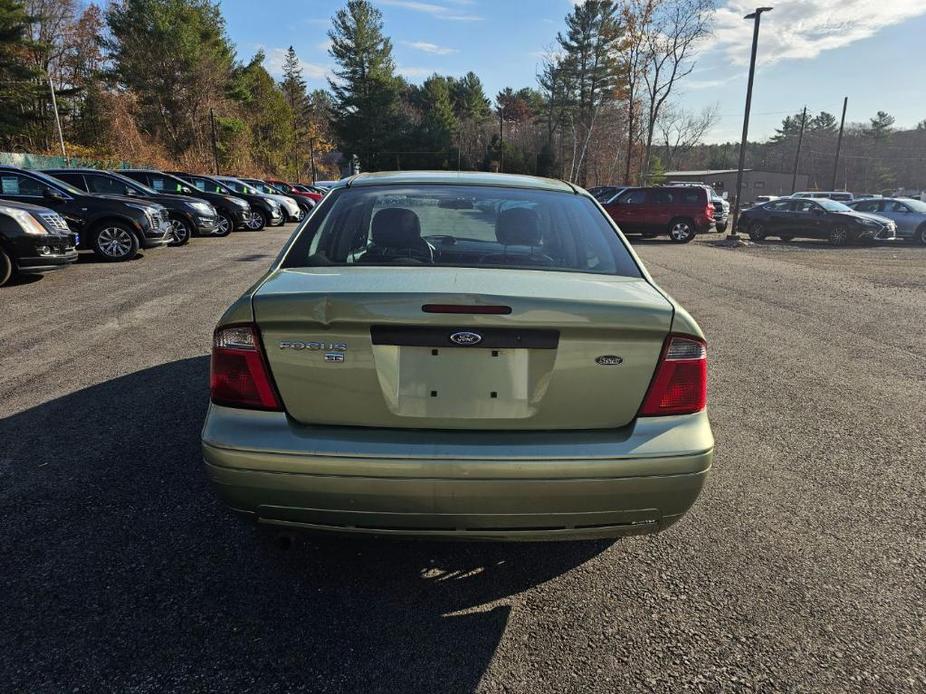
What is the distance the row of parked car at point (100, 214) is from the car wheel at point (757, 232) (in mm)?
17670

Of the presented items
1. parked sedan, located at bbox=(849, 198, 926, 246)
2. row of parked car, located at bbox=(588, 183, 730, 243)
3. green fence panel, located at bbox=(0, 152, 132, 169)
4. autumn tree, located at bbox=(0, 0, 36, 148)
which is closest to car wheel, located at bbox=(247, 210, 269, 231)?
row of parked car, located at bbox=(588, 183, 730, 243)

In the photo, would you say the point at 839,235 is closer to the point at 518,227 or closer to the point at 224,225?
the point at 224,225

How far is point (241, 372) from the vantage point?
206 cm

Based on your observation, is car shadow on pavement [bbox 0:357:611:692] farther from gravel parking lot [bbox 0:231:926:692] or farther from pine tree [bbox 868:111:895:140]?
pine tree [bbox 868:111:895:140]

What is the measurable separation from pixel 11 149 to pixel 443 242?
5103 centimetres

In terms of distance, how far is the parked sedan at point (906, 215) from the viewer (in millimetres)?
20391

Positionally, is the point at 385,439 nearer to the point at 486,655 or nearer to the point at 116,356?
the point at 486,655

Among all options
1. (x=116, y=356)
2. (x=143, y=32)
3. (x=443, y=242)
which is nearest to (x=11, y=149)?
(x=143, y=32)

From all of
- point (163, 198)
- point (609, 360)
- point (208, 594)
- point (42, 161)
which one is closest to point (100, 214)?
A: point (163, 198)

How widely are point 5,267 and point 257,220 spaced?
12.1 metres

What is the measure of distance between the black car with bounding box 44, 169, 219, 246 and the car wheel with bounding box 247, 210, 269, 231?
274cm

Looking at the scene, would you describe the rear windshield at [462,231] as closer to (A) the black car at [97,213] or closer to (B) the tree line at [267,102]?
(A) the black car at [97,213]

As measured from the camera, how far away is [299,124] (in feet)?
245

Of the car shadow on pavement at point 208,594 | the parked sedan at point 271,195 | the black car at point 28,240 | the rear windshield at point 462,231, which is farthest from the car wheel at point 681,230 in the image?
the car shadow on pavement at point 208,594
